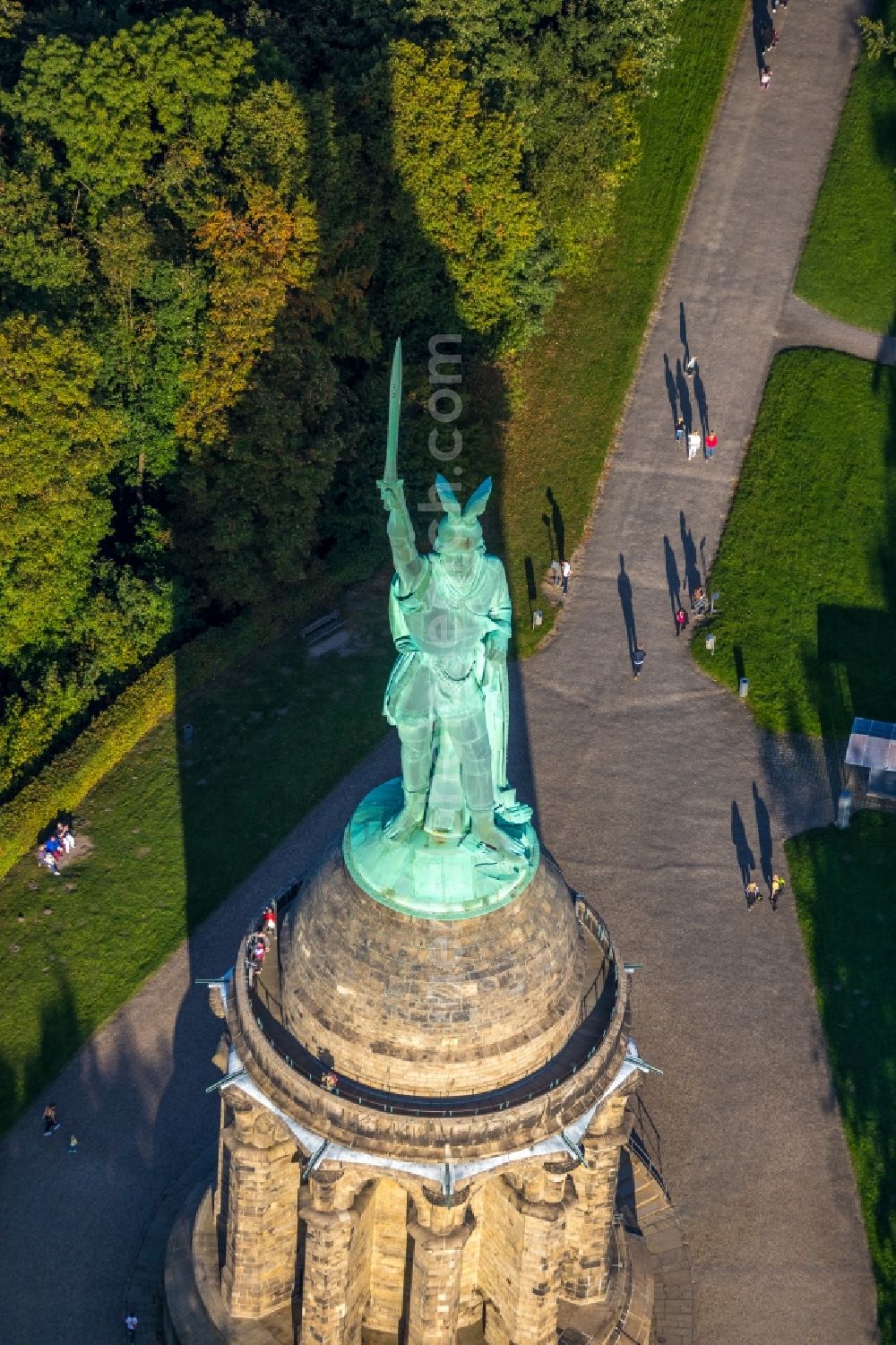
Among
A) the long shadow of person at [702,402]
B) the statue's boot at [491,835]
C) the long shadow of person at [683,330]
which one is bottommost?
the long shadow of person at [702,402]

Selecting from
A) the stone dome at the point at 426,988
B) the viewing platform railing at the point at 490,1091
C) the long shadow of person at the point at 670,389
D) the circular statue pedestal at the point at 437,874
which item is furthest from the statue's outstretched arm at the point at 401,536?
the long shadow of person at the point at 670,389

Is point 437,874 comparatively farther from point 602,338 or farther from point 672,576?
point 602,338

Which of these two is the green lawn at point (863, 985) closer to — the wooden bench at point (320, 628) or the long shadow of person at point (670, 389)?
the wooden bench at point (320, 628)

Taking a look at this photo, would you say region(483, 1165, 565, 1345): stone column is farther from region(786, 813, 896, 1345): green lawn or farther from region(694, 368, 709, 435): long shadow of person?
region(694, 368, 709, 435): long shadow of person

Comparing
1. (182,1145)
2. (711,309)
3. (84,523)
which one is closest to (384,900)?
A: (182,1145)

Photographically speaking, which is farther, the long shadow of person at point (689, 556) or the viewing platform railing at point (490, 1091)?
the long shadow of person at point (689, 556)

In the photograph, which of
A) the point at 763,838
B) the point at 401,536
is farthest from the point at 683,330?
the point at 401,536
